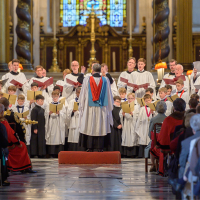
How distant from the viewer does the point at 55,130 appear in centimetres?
1122

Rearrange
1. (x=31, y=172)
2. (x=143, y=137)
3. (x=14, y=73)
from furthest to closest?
(x=14, y=73) → (x=143, y=137) → (x=31, y=172)

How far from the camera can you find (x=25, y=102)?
36.6ft

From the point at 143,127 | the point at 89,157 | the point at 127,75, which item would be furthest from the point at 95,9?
the point at 89,157

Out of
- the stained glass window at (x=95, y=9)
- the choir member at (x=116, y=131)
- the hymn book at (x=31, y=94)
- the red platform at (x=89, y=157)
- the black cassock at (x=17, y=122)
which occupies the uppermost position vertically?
the stained glass window at (x=95, y=9)

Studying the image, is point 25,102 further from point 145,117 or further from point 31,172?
point 31,172

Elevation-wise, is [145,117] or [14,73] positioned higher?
[14,73]

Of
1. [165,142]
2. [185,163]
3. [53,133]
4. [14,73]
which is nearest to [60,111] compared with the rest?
[53,133]

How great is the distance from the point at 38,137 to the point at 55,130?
422 millimetres

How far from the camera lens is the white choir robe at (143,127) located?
1102 cm

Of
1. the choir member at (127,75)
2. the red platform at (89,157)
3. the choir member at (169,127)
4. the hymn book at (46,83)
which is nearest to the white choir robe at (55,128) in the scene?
the hymn book at (46,83)

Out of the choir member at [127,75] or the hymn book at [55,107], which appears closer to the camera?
the hymn book at [55,107]

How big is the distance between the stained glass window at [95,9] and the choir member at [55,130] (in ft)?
28.6

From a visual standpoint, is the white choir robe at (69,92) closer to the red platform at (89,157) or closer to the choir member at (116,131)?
the choir member at (116,131)

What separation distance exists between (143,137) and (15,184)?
16.6 ft
